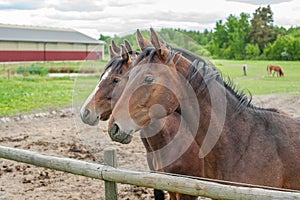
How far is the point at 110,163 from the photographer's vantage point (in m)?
2.65

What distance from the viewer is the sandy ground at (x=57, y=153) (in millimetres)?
4480

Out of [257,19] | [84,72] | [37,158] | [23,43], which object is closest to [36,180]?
[84,72]

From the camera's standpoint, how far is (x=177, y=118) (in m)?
3.23

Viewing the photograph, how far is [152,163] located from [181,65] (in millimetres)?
1256

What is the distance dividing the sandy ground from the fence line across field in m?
1.49

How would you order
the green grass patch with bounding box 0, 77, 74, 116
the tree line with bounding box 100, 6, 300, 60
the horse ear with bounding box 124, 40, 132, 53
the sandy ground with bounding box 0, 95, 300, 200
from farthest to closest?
the tree line with bounding box 100, 6, 300, 60, the green grass patch with bounding box 0, 77, 74, 116, the sandy ground with bounding box 0, 95, 300, 200, the horse ear with bounding box 124, 40, 132, 53

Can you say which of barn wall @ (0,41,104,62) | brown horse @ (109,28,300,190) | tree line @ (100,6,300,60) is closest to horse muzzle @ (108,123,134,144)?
brown horse @ (109,28,300,190)

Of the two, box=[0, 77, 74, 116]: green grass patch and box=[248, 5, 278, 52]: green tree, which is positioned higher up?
box=[248, 5, 278, 52]: green tree

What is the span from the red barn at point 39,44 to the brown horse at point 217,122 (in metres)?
31.6

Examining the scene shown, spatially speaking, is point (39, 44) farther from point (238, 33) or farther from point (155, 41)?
point (155, 41)

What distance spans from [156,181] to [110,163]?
0.46 m

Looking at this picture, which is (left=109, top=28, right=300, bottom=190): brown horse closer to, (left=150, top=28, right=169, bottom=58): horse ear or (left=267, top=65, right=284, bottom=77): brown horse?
(left=150, top=28, right=169, bottom=58): horse ear

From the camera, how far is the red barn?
3609cm

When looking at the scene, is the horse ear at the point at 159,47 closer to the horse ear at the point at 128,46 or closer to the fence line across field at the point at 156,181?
the fence line across field at the point at 156,181
